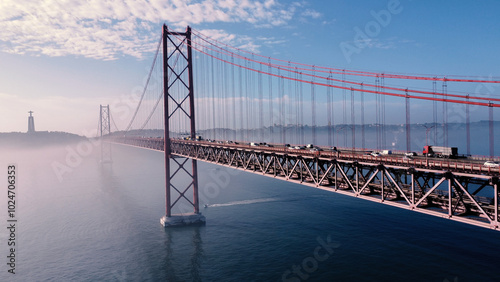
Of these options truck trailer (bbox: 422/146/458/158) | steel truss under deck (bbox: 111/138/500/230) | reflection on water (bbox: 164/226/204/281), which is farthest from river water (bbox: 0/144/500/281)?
truck trailer (bbox: 422/146/458/158)

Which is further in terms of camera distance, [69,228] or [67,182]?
[67,182]

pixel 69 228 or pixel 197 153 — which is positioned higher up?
pixel 197 153

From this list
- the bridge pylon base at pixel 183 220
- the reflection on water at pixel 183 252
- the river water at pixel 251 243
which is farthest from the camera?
the bridge pylon base at pixel 183 220

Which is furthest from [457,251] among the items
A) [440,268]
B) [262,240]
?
[262,240]

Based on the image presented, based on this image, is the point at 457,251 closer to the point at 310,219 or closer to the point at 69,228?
the point at 310,219

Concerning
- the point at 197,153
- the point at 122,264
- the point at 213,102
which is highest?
the point at 213,102

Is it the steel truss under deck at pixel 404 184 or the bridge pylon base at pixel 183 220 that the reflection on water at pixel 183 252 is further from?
the steel truss under deck at pixel 404 184

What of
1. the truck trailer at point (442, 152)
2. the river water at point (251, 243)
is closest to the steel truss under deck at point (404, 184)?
the truck trailer at point (442, 152)

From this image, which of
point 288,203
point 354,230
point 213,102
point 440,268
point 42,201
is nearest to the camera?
point 440,268

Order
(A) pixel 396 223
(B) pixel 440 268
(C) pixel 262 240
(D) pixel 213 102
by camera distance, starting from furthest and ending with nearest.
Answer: (D) pixel 213 102 < (A) pixel 396 223 < (C) pixel 262 240 < (B) pixel 440 268
